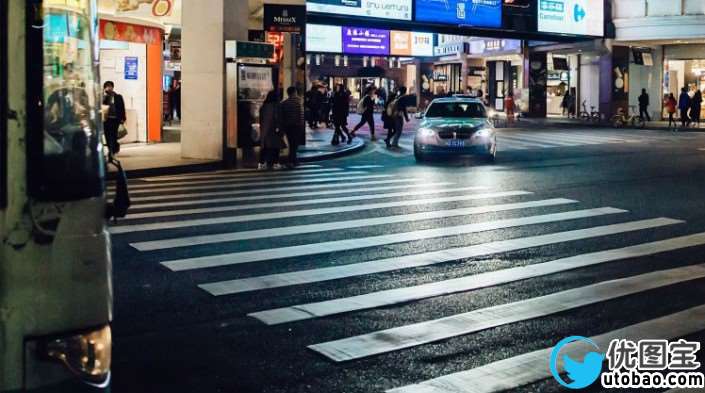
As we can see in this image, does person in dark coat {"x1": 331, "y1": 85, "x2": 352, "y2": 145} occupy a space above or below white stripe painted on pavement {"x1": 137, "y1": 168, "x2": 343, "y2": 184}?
above

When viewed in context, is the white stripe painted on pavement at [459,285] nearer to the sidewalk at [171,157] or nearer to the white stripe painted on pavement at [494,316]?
the white stripe painted on pavement at [494,316]

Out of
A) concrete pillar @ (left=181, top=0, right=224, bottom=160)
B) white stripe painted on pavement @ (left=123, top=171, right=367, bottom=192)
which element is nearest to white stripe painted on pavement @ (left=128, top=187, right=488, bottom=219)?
white stripe painted on pavement @ (left=123, top=171, right=367, bottom=192)

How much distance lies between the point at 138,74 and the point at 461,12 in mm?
16085

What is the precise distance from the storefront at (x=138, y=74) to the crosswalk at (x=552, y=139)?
731 centimetres

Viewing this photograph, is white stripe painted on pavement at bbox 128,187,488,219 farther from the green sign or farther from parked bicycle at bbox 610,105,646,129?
parked bicycle at bbox 610,105,646,129

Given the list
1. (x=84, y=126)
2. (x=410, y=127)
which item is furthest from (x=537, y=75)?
(x=84, y=126)

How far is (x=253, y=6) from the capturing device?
920 inches

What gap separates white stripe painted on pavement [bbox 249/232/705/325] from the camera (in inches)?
274

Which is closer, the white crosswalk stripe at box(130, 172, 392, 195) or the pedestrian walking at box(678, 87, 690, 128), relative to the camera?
the white crosswalk stripe at box(130, 172, 392, 195)

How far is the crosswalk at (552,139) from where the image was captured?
86.8 ft

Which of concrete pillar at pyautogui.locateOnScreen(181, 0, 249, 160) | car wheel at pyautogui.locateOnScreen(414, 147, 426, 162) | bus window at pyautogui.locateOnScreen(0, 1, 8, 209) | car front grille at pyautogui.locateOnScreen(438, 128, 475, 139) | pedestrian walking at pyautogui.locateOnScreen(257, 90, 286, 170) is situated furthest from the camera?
concrete pillar at pyautogui.locateOnScreen(181, 0, 249, 160)

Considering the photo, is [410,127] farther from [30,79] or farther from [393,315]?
[30,79]

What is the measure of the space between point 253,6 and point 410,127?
1794 cm

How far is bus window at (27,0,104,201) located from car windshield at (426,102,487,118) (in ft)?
60.3
